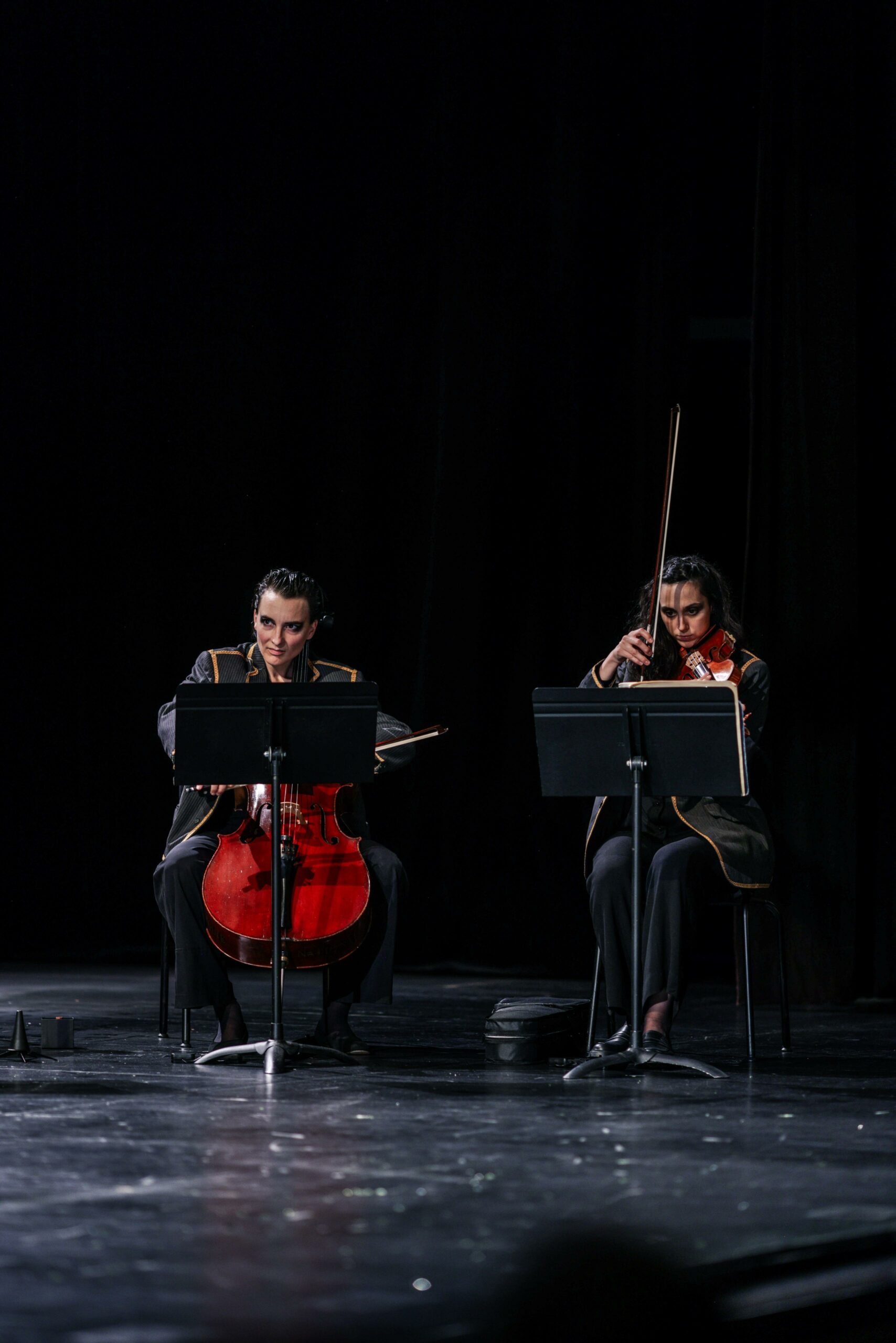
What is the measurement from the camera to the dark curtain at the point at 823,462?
465 cm

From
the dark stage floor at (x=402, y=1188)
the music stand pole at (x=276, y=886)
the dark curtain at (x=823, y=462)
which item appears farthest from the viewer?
the dark curtain at (x=823, y=462)

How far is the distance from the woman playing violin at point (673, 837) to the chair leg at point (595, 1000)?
0.04 m

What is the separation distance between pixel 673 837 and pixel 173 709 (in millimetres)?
1108

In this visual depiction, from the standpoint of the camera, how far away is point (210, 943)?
345cm

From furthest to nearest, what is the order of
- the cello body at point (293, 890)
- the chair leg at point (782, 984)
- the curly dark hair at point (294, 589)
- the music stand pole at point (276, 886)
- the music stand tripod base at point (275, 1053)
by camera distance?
the curly dark hair at point (294, 589) → the chair leg at point (782, 984) → the cello body at point (293, 890) → the music stand tripod base at point (275, 1053) → the music stand pole at point (276, 886)

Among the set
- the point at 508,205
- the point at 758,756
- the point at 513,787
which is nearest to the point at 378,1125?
the point at 758,756

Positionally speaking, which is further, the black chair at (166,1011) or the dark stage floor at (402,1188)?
the black chair at (166,1011)

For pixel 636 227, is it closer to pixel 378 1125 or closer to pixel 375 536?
pixel 375 536

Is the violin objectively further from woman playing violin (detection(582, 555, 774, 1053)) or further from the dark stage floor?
the dark stage floor

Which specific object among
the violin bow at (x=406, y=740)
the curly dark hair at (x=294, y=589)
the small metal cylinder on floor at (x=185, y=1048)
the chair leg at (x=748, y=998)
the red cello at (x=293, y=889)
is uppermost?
the curly dark hair at (x=294, y=589)

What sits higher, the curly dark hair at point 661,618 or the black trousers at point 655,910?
the curly dark hair at point 661,618

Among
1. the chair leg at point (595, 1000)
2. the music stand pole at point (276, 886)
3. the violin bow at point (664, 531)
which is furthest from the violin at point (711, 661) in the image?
the music stand pole at point (276, 886)

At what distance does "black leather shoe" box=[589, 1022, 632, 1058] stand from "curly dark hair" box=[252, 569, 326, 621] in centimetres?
110

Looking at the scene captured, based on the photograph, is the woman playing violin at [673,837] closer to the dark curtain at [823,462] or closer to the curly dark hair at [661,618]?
the curly dark hair at [661,618]
